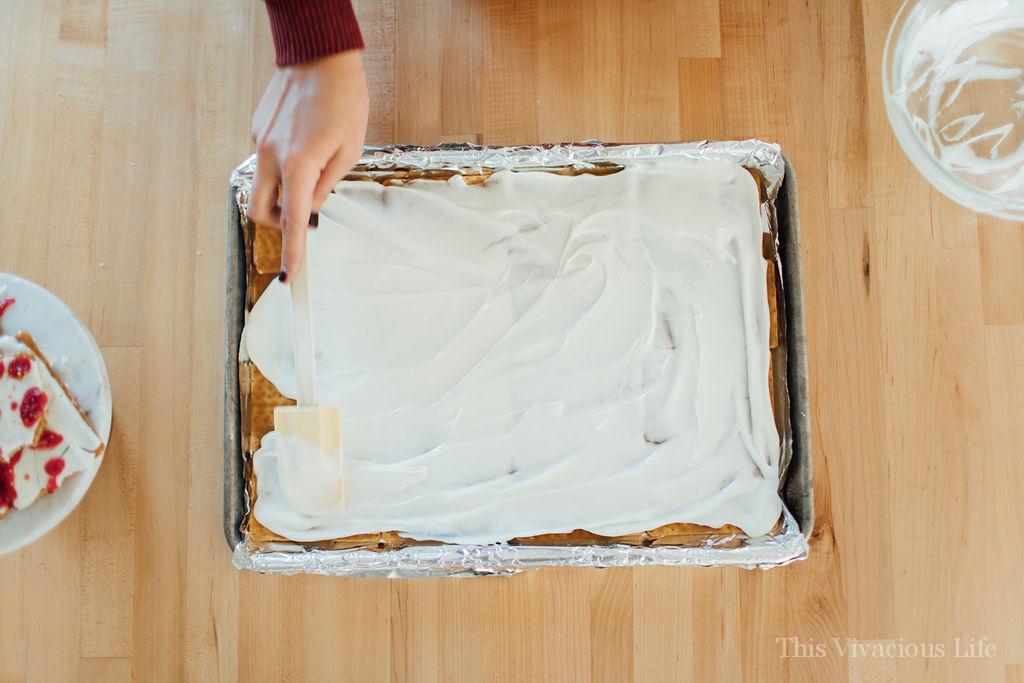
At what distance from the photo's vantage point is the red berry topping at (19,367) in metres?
0.96

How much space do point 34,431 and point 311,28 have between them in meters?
0.70

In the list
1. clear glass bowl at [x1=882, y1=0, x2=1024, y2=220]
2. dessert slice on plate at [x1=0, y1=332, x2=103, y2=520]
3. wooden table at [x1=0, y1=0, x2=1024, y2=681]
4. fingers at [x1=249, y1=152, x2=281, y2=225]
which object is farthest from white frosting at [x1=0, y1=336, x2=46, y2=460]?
clear glass bowl at [x1=882, y1=0, x2=1024, y2=220]

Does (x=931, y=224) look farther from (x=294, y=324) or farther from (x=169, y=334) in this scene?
(x=169, y=334)

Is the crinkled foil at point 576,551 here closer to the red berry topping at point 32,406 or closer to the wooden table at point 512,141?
the wooden table at point 512,141

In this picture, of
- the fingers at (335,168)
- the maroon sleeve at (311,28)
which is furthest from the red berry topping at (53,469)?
the maroon sleeve at (311,28)

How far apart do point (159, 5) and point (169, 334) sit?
0.57 metres

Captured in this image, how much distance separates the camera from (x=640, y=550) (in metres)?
0.96

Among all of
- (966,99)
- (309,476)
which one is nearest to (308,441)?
(309,476)

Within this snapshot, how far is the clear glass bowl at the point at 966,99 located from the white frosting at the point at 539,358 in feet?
1.19

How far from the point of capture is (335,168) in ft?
2.44

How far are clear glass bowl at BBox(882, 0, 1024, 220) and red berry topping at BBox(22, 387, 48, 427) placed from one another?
137 cm

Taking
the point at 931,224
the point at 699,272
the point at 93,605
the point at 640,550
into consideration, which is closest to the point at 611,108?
the point at 699,272

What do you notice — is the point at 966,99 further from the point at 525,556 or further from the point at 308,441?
the point at 308,441

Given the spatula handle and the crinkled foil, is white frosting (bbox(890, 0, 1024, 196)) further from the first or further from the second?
the spatula handle
